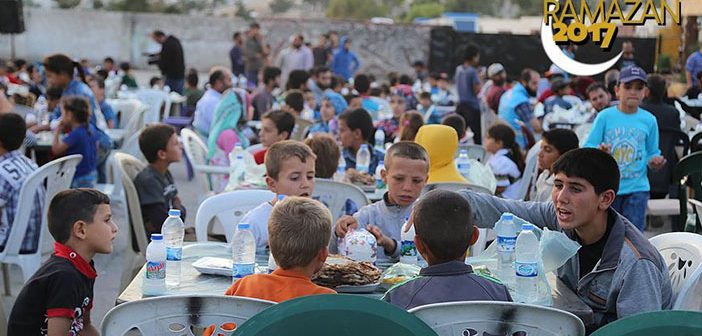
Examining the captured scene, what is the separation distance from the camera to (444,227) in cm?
359

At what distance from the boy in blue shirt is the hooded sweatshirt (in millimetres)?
1270

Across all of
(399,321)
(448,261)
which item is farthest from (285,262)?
(399,321)

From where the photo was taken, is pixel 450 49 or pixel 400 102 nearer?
pixel 400 102

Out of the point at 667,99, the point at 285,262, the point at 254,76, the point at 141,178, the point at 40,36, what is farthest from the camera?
the point at 40,36

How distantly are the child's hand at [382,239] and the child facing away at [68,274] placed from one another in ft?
3.85

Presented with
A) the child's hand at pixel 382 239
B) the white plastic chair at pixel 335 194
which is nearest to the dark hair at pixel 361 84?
the white plastic chair at pixel 335 194

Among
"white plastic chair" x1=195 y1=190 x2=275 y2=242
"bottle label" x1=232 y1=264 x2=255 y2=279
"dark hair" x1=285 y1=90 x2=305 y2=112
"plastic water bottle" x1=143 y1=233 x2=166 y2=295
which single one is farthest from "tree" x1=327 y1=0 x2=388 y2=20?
"plastic water bottle" x1=143 y1=233 x2=166 y2=295

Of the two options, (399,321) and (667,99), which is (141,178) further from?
(667,99)

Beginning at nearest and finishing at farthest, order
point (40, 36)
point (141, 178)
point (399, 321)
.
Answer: point (399, 321) → point (141, 178) → point (40, 36)

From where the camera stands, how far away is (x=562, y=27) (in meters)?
5.52

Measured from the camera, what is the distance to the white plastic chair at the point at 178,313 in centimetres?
317

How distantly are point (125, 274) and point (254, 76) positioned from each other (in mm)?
15778

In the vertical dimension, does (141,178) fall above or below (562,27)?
Answer: below

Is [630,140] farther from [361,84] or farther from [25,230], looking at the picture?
[361,84]
